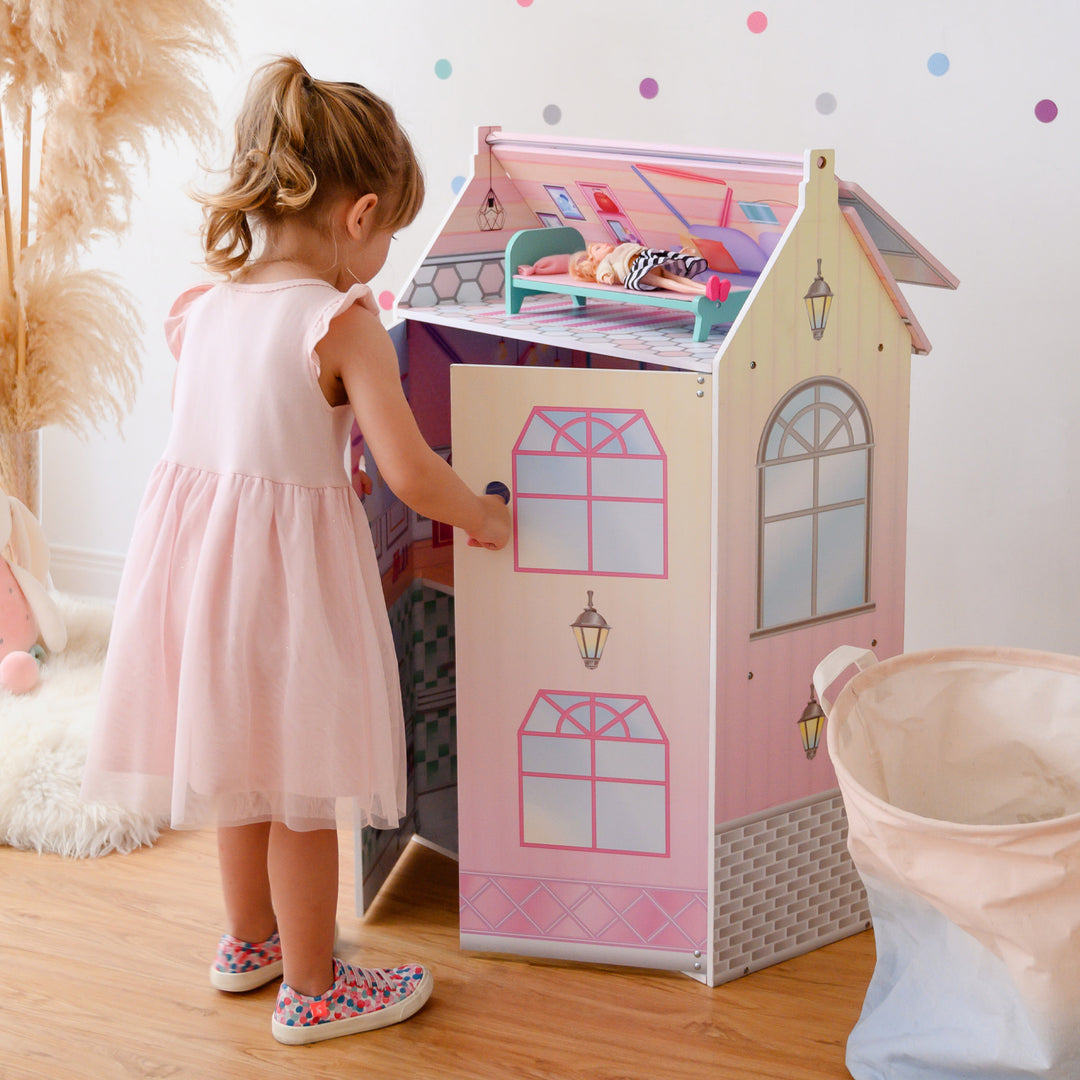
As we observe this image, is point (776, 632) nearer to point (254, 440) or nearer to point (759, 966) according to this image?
point (759, 966)

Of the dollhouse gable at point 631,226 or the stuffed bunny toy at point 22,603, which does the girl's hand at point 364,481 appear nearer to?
the dollhouse gable at point 631,226

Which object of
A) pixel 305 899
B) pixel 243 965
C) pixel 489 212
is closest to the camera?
pixel 305 899

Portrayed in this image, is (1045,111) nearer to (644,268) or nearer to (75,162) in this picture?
(644,268)

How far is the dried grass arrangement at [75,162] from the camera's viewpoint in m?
2.04

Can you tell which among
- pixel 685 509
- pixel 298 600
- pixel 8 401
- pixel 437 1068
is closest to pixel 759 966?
pixel 437 1068

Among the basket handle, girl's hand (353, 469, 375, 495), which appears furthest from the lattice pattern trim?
girl's hand (353, 469, 375, 495)

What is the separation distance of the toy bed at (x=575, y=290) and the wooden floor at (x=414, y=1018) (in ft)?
2.53

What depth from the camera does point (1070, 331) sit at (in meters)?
1.79

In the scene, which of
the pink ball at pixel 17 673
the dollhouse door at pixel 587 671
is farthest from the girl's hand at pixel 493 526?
the pink ball at pixel 17 673

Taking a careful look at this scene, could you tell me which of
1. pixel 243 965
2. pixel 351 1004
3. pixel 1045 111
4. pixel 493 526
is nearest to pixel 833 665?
pixel 493 526

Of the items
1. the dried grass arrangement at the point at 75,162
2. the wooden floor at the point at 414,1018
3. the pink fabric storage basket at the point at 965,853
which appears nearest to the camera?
the pink fabric storage basket at the point at 965,853

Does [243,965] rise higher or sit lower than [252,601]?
lower

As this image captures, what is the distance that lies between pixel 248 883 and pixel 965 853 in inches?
32.7

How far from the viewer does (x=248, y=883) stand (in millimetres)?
1537
